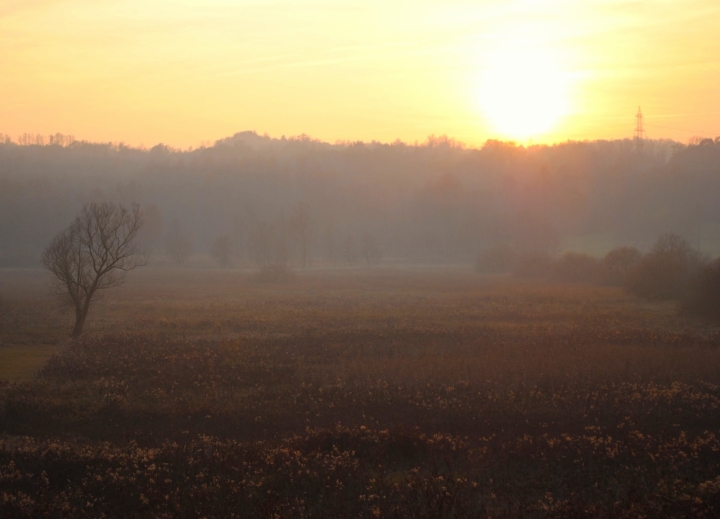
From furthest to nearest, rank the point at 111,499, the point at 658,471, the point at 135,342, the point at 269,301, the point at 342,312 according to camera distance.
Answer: the point at 269,301 < the point at 342,312 < the point at 135,342 < the point at 658,471 < the point at 111,499

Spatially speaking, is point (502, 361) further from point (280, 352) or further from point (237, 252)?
point (237, 252)

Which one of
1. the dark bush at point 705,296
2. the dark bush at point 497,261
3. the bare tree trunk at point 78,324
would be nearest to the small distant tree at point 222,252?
the dark bush at point 497,261

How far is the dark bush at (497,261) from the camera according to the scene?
83.1 metres

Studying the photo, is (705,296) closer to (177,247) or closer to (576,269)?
(576,269)

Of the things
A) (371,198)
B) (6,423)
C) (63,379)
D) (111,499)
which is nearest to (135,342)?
(63,379)

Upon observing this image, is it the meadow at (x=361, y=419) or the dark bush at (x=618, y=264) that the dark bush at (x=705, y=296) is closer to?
the meadow at (x=361, y=419)

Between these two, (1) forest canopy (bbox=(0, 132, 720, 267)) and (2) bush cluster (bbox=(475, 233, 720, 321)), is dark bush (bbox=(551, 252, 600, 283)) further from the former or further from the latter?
(1) forest canopy (bbox=(0, 132, 720, 267))

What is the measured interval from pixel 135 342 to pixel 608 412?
19515 mm

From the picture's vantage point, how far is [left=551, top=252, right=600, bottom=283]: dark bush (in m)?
67.3

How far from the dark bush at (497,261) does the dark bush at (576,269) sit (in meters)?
9.83

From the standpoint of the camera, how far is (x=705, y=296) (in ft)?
120

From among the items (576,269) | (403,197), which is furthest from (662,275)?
(403,197)

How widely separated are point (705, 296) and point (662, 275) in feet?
46.1

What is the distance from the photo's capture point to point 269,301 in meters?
47.4
